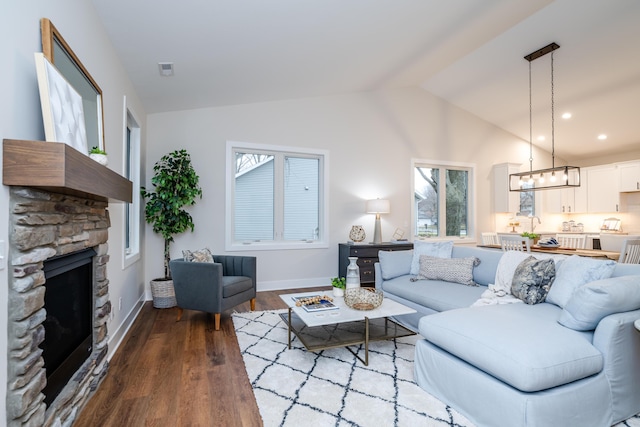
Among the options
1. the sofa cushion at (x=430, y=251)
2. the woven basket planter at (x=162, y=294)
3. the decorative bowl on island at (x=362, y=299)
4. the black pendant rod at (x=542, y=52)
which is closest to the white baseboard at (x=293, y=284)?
the woven basket planter at (x=162, y=294)

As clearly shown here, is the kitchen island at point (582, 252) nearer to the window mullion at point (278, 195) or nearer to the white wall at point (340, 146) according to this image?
the white wall at point (340, 146)

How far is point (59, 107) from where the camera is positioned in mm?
1683

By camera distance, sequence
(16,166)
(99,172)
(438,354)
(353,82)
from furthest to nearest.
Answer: (353,82) < (438,354) < (99,172) < (16,166)

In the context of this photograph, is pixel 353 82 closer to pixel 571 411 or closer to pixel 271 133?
pixel 271 133

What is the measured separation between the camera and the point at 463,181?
6.85 m

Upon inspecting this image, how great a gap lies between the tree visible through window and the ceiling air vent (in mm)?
4432

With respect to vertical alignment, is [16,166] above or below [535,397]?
above

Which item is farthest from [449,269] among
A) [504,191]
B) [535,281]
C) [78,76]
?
[504,191]

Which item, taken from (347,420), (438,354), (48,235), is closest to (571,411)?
(438,354)

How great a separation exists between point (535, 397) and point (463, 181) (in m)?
5.68

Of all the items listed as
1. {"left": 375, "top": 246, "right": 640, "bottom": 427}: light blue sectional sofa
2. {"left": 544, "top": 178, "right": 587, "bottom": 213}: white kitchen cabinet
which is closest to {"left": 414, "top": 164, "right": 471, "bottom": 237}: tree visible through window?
{"left": 544, "top": 178, "right": 587, "bottom": 213}: white kitchen cabinet

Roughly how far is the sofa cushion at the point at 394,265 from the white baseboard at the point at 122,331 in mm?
2686

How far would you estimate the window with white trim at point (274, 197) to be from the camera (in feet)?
16.8

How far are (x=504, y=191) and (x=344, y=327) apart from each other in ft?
17.1
